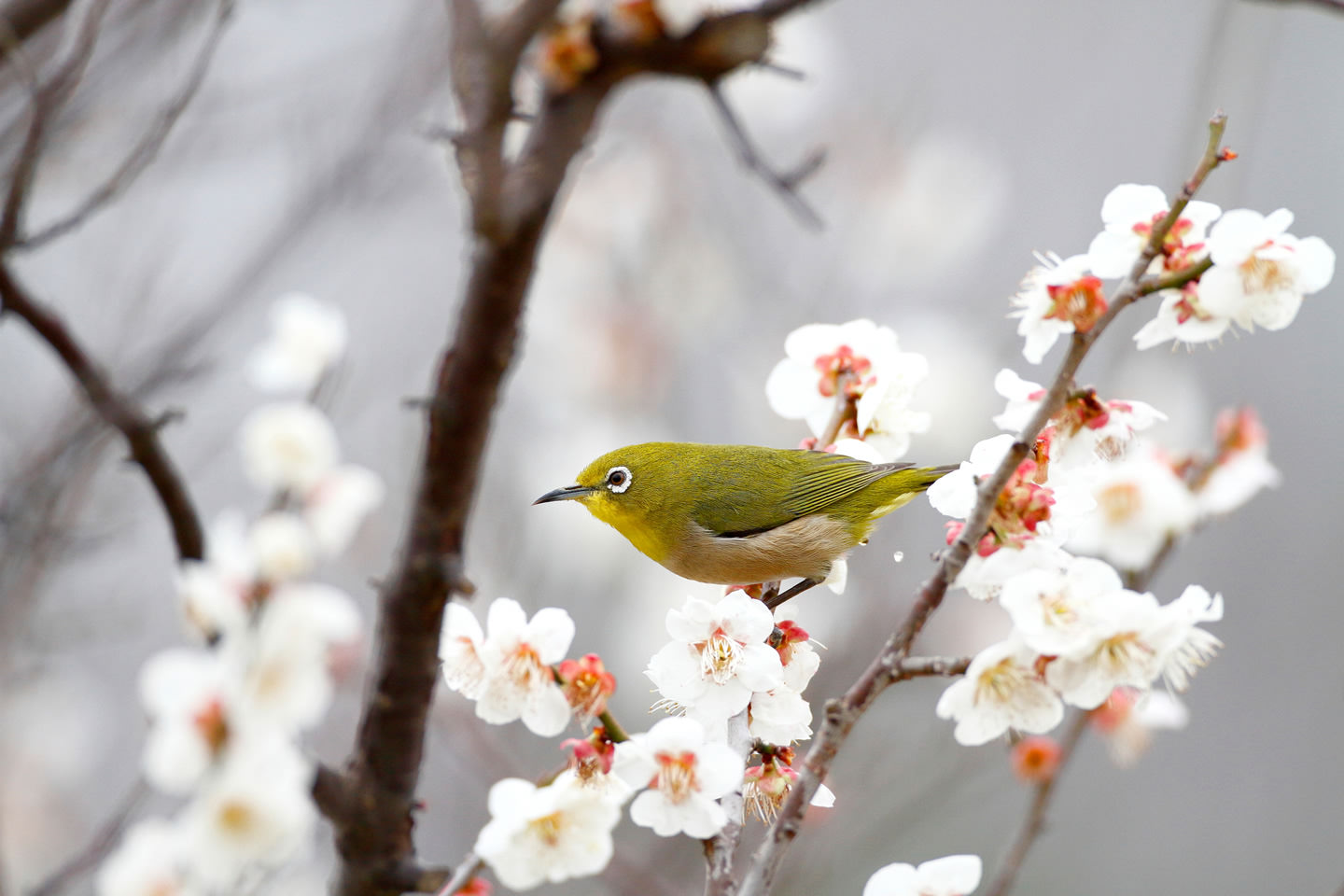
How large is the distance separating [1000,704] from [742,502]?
194 centimetres

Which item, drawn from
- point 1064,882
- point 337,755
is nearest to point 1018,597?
point 337,755

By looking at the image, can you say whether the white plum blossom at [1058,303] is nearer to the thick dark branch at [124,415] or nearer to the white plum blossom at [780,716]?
the white plum blossom at [780,716]

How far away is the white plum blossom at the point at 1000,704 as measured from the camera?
5.36ft

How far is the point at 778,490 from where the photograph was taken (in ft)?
11.4

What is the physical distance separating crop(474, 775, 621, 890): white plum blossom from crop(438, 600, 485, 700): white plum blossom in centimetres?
27

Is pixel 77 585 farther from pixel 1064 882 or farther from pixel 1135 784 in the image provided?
pixel 1135 784

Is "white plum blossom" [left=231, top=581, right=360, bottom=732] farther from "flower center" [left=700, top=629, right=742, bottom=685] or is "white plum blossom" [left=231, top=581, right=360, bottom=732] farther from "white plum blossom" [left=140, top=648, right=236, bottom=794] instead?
"flower center" [left=700, top=629, right=742, bottom=685]

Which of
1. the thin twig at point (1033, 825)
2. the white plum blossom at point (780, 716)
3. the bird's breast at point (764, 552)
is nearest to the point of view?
the white plum blossom at point (780, 716)

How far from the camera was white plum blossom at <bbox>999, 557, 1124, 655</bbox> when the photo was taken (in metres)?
1.53

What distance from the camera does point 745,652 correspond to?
1806mm

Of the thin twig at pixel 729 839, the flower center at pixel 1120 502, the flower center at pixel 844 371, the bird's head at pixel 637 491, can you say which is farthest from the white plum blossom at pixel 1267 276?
the bird's head at pixel 637 491

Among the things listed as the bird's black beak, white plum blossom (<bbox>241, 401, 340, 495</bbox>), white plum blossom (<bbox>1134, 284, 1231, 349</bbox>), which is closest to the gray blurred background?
the bird's black beak

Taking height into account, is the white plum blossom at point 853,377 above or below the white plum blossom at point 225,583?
below

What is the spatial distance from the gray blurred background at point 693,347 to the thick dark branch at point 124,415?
0.91 metres
